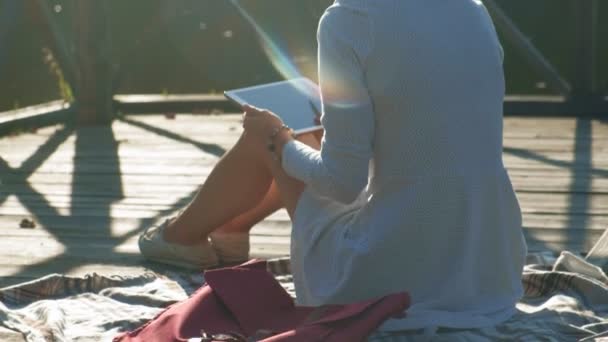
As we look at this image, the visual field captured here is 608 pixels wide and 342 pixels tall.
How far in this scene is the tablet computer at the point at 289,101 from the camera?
3.52 metres

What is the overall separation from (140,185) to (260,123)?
229 centimetres

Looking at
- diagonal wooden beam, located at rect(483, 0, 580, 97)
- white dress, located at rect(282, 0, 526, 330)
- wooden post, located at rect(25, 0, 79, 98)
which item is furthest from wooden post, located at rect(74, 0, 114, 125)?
white dress, located at rect(282, 0, 526, 330)

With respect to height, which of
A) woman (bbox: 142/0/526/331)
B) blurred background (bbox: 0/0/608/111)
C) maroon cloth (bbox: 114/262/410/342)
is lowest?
blurred background (bbox: 0/0/608/111)

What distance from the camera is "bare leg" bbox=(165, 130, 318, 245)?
11.1 feet

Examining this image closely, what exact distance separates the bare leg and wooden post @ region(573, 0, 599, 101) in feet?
12.7

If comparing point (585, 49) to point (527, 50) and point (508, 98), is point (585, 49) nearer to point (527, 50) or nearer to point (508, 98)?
point (527, 50)

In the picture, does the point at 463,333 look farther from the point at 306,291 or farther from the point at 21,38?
the point at 21,38

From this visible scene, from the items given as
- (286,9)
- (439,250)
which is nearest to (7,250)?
(439,250)

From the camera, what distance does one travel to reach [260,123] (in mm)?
3342

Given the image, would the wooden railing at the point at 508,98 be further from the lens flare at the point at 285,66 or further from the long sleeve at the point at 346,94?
the long sleeve at the point at 346,94

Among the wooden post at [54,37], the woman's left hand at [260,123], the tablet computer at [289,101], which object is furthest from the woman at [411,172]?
the wooden post at [54,37]

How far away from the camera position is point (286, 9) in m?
10.2

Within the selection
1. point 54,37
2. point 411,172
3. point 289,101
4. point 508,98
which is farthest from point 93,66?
point 411,172

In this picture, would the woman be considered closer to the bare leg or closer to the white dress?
the white dress
